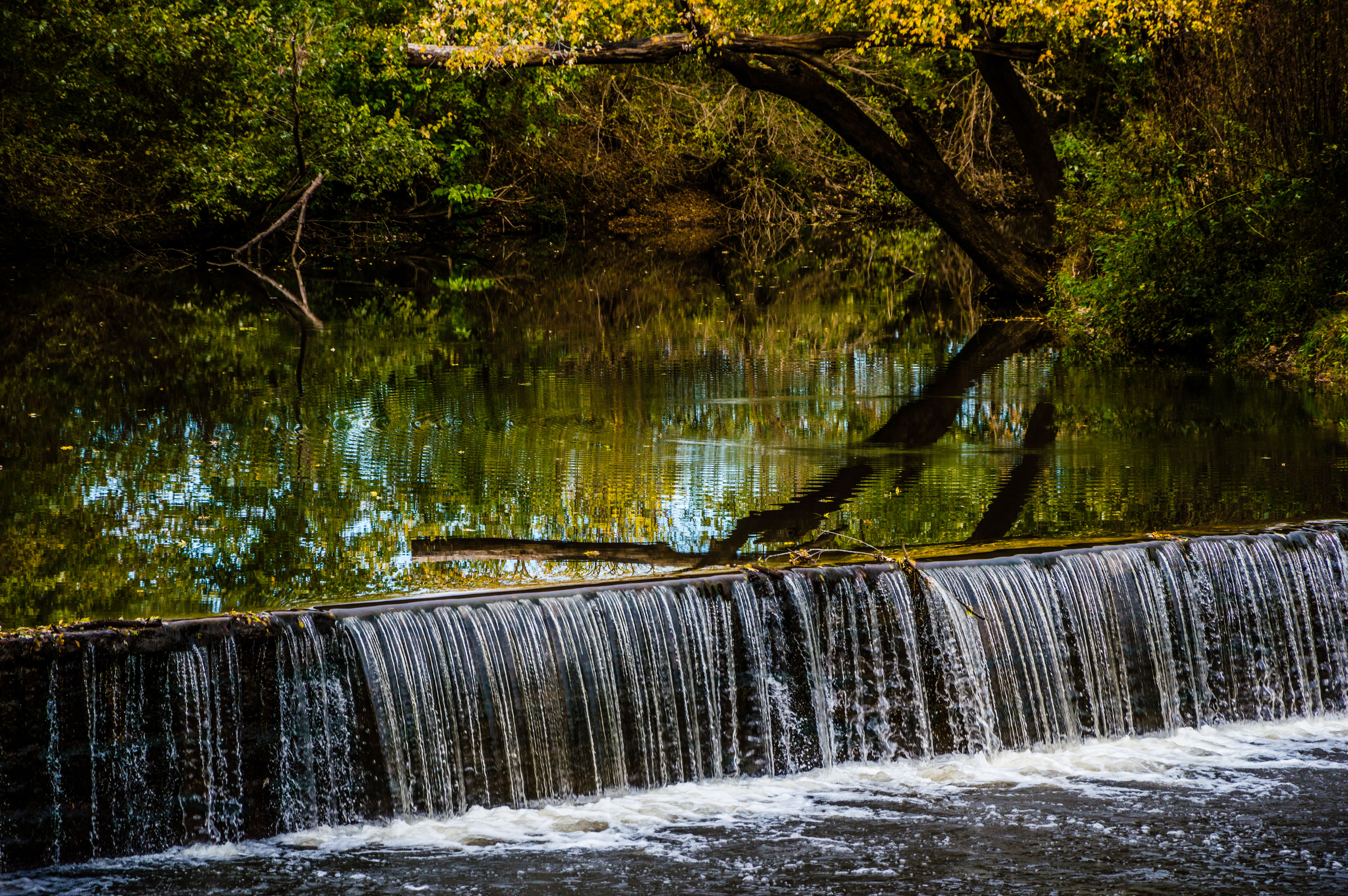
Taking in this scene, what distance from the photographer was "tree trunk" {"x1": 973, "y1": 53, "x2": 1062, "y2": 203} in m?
20.4

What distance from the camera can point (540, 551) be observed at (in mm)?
8445

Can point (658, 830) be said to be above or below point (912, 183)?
below

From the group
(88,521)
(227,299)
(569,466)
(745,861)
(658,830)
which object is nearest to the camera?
(745,861)

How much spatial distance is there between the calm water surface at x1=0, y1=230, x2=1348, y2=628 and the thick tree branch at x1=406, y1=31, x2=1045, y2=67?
3.67 meters

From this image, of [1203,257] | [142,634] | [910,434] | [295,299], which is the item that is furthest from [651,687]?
A: [295,299]

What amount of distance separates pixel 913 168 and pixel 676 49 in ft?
13.0

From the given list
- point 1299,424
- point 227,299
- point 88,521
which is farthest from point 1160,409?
point 227,299

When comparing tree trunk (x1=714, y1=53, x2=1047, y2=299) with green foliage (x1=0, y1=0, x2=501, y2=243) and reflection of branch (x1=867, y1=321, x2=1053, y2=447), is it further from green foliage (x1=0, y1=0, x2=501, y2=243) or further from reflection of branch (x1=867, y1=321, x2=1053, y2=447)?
green foliage (x1=0, y1=0, x2=501, y2=243)

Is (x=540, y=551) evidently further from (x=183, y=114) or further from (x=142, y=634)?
(x=183, y=114)

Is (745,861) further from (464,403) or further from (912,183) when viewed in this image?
(912,183)

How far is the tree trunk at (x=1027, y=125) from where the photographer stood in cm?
2042

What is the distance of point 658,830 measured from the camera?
257 inches

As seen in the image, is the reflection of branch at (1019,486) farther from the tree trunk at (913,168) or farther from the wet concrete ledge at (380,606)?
the tree trunk at (913,168)

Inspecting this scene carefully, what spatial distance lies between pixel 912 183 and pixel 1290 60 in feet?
22.1
